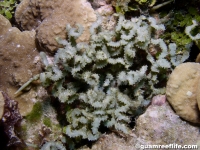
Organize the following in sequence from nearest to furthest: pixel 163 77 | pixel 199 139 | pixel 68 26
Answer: pixel 199 139 < pixel 68 26 < pixel 163 77

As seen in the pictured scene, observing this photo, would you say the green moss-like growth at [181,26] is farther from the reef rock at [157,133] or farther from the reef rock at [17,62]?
the reef rock at [17,62]

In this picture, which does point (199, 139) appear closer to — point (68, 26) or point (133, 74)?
point (133, 74)

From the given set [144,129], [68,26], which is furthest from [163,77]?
[68,26]

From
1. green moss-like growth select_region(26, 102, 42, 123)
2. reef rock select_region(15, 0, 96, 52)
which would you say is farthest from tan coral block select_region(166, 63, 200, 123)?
green moss-like growth select_region(26, 102, 42, 123)

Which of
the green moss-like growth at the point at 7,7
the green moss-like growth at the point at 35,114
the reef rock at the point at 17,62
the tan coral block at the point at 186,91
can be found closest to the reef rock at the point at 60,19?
the reef rock at the point at 17,62

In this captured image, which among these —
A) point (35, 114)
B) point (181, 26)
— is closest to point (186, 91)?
point (181, 26)

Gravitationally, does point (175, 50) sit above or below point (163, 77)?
above

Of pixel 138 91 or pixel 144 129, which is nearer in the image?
pixel 144 129

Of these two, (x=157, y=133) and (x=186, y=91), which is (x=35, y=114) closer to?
(x=157, y=133)
